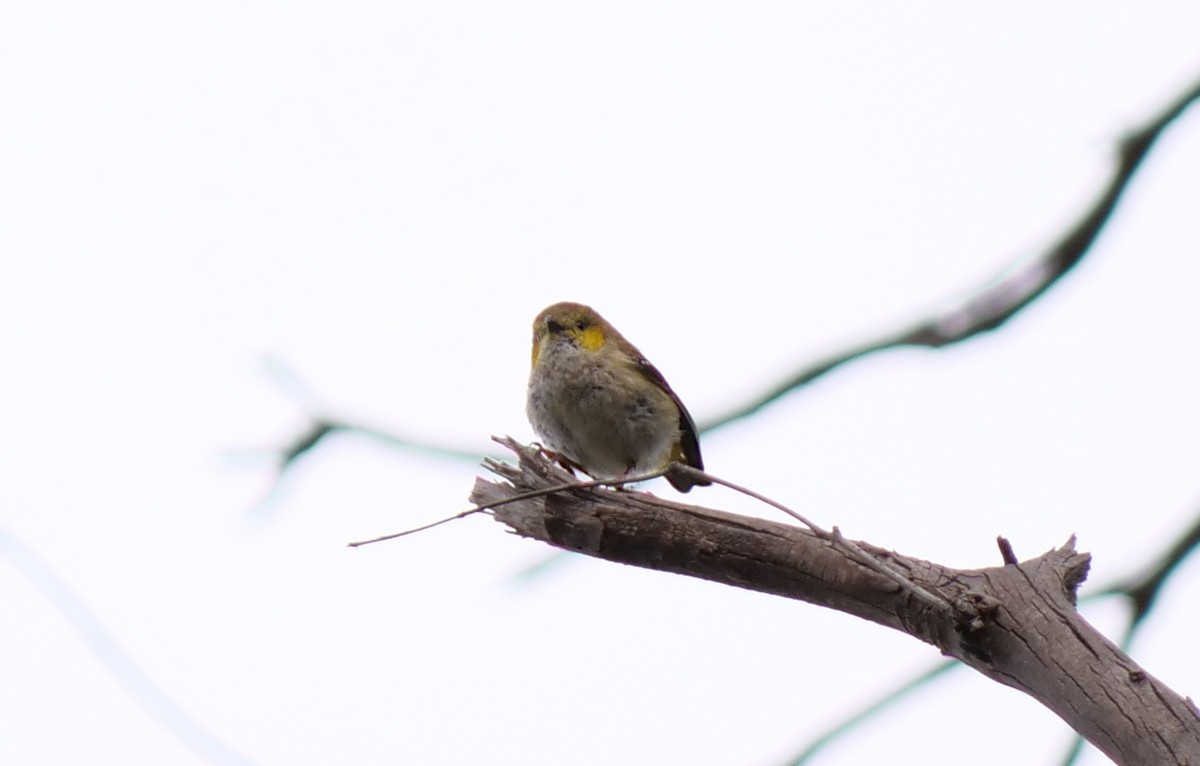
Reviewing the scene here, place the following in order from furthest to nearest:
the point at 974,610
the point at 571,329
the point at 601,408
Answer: the point at 571,329
the point at 601,408
the point at 974,610

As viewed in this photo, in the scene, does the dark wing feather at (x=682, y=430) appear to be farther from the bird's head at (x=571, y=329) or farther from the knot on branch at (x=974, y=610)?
the knot on branch at (x=974, y=610)

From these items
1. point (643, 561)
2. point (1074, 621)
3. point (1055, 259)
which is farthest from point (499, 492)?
point (1055, 259)

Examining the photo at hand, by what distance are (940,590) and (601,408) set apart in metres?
2.61

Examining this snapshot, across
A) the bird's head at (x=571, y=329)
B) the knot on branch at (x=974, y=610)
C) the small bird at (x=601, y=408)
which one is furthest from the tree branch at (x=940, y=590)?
the bird's head at (x=571, y=329)

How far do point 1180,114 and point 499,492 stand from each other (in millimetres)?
2991

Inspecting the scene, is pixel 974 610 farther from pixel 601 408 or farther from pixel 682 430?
pixel 682 430

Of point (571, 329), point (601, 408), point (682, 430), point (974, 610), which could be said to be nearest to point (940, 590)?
point (974, 610)

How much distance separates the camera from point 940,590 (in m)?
3.19

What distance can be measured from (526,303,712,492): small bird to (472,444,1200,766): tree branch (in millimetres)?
1581

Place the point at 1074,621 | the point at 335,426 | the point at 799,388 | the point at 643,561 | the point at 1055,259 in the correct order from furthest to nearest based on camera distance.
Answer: the point at 335,426
the point at 799,388
the point at 1055,259
the point at 643,561
the point at 1074,621

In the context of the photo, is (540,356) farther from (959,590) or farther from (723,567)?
(959,590)

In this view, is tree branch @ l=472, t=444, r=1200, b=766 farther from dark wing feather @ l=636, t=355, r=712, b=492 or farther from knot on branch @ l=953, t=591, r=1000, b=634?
dark wing feather @ l=636, t=355, r=712, b=492

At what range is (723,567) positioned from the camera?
→ 139 inches

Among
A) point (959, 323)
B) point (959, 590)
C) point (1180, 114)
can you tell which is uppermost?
point (1180, 114)
